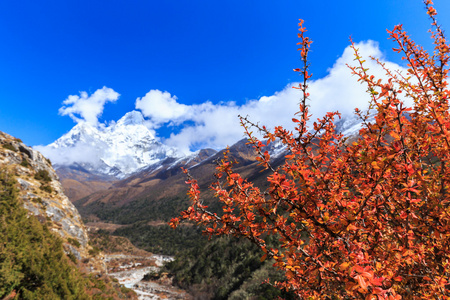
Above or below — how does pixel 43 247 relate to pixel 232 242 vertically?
above

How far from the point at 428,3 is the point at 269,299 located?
16114mm

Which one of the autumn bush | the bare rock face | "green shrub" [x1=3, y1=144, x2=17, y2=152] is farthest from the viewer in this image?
"green shrub" [x1=3, y1=144, x2=17, y2=152]

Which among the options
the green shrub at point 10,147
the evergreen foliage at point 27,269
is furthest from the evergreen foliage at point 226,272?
the green shrub at point 10,147

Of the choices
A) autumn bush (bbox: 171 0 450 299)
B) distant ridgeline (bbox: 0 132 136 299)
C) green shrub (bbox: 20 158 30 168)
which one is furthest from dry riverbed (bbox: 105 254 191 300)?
autumn bush (bbox: 171 0 450 299)

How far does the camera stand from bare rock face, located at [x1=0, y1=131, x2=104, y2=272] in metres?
19.5

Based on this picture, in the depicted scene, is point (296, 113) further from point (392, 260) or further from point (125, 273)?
point (125, 273)

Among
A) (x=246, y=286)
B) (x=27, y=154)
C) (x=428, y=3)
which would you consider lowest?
(x=246, y=286)

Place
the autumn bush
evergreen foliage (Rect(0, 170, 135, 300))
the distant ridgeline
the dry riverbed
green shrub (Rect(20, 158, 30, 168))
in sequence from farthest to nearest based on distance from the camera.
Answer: the dry riverbed → green shrub (Rect(20, 158, 30, 168)) → the distant ridgeline → evergreen foliage (Rect(0, 170, 135, 300)) → the autumn bush

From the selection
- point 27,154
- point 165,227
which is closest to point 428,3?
point 27,154

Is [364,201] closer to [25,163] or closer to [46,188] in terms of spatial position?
[46,188]

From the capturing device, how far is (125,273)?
3812 centimetres

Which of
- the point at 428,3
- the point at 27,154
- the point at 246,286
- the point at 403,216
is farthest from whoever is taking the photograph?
the point at 27,154

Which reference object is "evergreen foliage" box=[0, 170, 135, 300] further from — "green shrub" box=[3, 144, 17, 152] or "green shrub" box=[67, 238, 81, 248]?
"green shrub" box=[3, 144, 17, 152]

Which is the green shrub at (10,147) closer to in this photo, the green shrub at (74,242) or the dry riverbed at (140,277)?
the green shrub at (74,242)
